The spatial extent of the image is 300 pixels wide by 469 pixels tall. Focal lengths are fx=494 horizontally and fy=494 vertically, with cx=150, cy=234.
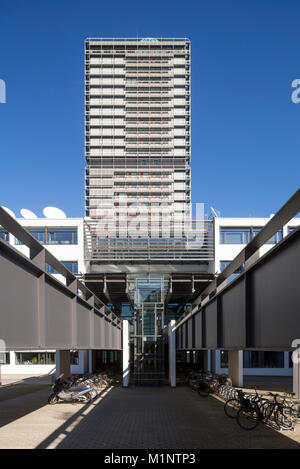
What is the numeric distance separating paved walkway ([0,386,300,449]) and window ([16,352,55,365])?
63.8 feet

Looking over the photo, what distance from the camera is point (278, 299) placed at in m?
6.07

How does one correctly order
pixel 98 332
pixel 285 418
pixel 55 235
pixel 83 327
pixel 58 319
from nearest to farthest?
1. pixel 58 319
2. pixel 285 418
3. pixel 83 327
4. pixel 98 332
5. pixel 55 235

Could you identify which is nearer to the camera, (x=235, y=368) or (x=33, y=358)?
(x=235, y=368)

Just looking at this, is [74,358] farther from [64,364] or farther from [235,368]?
[64,364]

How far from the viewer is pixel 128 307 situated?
5028cm

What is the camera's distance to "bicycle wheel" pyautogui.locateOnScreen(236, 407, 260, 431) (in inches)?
501

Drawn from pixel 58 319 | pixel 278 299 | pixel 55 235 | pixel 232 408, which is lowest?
pixel 232 408

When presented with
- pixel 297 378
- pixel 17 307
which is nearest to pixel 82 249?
pixel 297 378

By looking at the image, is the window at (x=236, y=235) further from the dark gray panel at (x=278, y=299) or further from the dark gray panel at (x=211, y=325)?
the dark gray panel at (x=278, y=299)

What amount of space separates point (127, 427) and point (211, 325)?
352 centimetres

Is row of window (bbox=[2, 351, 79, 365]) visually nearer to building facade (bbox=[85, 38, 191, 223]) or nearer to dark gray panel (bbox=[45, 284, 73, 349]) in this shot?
dark gray panel (bbox=[45, 284, 73, 349])
